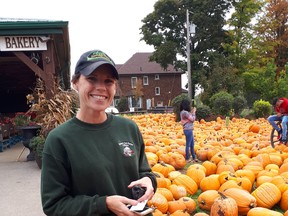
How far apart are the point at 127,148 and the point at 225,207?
1.95m

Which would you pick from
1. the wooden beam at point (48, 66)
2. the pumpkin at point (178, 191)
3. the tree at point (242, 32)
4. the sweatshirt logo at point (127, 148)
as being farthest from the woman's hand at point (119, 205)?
the tree at point (242, 32)

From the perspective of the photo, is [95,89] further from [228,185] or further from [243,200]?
[228,185]

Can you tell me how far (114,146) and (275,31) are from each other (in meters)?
35.9

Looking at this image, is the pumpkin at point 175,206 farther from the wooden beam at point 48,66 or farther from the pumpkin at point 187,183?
the wooden beam at point 48,66

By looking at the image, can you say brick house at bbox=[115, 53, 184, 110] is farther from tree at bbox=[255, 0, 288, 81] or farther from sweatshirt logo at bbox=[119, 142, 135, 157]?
sweatshirt logo at bbox=[119, 142, 135, 157]

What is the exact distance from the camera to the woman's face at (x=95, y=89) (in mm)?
1578

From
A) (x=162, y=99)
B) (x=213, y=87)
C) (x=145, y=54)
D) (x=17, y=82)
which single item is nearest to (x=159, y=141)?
(x=17, y=82)

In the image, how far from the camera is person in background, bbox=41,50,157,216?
1.43 metres

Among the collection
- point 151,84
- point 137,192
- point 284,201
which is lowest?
point 284,201

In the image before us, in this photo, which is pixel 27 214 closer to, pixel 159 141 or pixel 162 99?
pixel 159 141

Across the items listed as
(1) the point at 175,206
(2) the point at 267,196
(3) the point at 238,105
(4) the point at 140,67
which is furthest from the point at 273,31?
(1) the point at 175,206

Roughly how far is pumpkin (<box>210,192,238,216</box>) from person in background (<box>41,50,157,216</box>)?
1.76 m

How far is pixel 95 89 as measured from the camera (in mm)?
1584

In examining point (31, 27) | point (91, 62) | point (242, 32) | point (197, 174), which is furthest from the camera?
point (242, 32)
